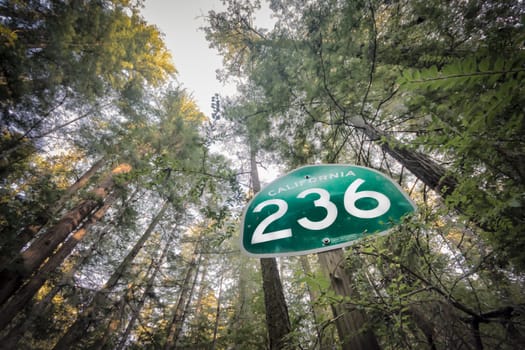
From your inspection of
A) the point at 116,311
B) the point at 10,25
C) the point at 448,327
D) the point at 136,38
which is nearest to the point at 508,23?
the point at 448,327

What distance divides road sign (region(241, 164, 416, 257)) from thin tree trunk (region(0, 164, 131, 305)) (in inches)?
269

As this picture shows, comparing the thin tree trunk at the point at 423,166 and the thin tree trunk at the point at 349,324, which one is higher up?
the thin tree trunk at the point at 423,166

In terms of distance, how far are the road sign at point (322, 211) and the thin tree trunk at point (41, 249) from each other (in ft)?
22.4

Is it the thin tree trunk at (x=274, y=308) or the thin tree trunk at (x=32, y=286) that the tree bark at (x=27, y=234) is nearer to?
the thin tree trunk at (x=32, y=286)

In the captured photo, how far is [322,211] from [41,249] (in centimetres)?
748

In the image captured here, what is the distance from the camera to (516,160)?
0.96 meters

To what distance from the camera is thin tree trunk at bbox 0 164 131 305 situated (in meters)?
4.57

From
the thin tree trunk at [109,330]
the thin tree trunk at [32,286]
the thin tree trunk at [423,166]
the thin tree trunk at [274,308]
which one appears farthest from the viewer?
the thin tree trunk at [109,330]

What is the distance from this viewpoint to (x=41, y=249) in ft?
16.9

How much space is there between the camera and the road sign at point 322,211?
0.94 m

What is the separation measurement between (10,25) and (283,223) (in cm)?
782

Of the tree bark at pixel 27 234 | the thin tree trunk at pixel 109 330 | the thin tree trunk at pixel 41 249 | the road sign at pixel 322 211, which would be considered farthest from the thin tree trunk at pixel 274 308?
the tree bark at pixel 27 234

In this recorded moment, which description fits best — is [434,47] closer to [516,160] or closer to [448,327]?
[516,160]

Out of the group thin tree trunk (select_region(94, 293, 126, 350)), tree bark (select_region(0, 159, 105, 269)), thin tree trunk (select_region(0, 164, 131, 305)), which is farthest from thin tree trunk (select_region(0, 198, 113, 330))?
thin tree trunk (select_region(94, 293, 126, 350))
